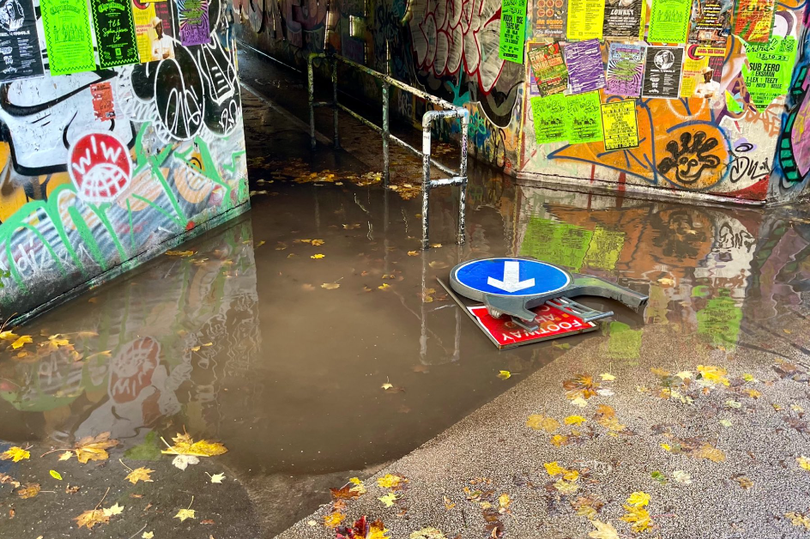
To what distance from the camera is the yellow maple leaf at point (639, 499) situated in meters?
3.54

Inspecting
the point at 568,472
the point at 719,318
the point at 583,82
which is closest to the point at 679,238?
the point at 719,318

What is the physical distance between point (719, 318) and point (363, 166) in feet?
17.2

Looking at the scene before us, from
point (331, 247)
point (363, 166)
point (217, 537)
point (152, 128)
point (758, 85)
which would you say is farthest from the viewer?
point (363, 166)

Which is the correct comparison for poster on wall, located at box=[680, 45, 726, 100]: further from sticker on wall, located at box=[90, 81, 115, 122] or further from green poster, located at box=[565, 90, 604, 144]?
sticker on wall, located at box=[90, 81, 115, 122]

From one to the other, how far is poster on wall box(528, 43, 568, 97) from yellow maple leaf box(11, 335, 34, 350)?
589cm

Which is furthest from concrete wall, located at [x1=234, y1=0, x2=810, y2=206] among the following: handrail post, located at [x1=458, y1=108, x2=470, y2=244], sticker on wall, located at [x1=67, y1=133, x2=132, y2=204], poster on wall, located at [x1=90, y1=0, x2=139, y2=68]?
sticker on wall, located at [x1=67, y1=133, x2=132, y2=204]

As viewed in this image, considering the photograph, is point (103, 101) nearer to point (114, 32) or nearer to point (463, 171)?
point (114, 32)

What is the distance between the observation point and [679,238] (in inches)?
271

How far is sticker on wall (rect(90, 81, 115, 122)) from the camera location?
5562mm

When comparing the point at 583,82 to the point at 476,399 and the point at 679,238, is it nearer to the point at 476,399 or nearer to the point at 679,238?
the point at 679,238

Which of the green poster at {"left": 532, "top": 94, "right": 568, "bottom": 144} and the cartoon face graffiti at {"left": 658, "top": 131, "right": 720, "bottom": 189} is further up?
the green poster at {"left": 532, "top": 94, "right": 568, "bottom": 144}

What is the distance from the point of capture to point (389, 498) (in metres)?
3.58

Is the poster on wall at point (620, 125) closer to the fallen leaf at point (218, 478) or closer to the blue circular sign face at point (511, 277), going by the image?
the blue circular sign face at point (511, 277)

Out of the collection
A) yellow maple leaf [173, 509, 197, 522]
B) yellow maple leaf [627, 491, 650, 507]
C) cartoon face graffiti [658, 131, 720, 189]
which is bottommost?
yellow maple leaf [173, 509, 197, 522]
